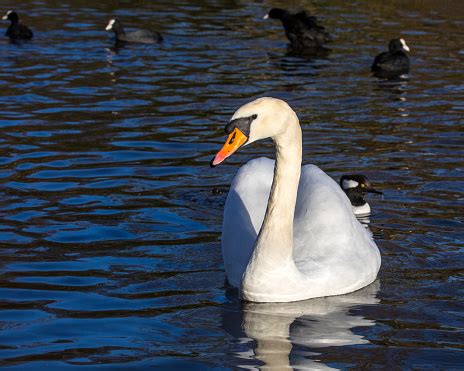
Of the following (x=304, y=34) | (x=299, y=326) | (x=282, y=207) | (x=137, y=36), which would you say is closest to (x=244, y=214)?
(x=282, y=207)

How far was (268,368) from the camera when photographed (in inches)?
289

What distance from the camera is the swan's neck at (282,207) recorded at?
8.61 m

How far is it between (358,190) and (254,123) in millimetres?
3984

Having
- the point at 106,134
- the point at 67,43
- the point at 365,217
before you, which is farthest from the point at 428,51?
the point at 365,217

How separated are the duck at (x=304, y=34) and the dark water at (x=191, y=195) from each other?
1.61 feet

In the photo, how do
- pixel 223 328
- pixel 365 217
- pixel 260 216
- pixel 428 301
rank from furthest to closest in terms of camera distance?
pixel 365 217
pixel 260 216
pixel 428 301
pixel 223 328

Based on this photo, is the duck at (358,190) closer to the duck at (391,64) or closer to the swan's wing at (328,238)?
the swan's wing at (328,238)

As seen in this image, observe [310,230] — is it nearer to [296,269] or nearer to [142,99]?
[296,269]

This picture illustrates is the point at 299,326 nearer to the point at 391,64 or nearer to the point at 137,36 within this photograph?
the point at 391,64

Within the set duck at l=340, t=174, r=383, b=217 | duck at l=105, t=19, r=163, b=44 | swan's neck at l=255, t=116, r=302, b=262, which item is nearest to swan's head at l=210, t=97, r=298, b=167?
swan's neck at l=255, t=116, r=302, b=262

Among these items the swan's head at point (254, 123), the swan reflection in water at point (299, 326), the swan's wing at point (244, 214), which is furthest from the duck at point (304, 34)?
the swan's head at point (254, 123)

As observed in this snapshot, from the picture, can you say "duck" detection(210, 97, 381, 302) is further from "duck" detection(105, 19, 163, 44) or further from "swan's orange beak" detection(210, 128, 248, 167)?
"duck" detection(105, 19, 163, 44)

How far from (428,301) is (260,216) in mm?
1589

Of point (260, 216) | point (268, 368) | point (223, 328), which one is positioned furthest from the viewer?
point (260, 216)
